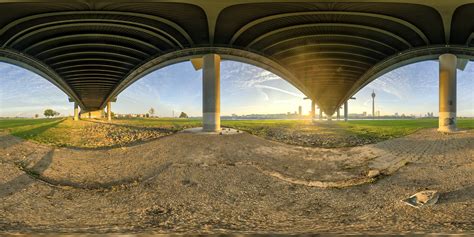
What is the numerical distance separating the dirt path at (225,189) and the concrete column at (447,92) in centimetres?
1085

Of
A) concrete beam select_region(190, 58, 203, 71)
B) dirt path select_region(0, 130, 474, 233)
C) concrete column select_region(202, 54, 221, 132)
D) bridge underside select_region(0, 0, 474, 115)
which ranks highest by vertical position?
bridge underside select_region(0, 0, 474, 115)

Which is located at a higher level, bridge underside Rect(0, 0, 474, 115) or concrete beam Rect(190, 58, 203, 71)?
bridge underside Rect(0, 0, 474, 115)

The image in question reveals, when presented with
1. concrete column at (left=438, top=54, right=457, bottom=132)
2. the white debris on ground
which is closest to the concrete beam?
concrete column at (left=438, top=54, right=457, bottom=132)

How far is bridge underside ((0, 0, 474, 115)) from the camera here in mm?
28641

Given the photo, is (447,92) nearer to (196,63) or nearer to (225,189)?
(225,189)

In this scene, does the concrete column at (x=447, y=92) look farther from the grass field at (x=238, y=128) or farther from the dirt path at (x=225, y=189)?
the dirt path at (x=225, y=189)

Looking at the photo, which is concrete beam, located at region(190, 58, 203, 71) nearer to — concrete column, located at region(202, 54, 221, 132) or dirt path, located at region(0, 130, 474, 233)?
concrete column, located at region(202, 54, 221, 132)

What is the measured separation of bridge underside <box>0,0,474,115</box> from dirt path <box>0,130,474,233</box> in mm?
15393

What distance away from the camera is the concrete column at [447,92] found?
3384 centimetres

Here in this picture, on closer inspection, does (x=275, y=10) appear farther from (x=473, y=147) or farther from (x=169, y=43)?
(x=473, y=147)

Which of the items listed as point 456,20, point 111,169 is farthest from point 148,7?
point 456,20

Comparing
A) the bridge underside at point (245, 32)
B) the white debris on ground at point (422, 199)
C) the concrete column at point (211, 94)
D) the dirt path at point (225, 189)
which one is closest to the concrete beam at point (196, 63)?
the bridge underside at point (245, 32)

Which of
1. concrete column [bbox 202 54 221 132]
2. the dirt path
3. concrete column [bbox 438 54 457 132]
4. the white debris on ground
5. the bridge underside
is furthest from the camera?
concrete column [bbox 202 54 221 132]

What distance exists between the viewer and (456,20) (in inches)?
1220
